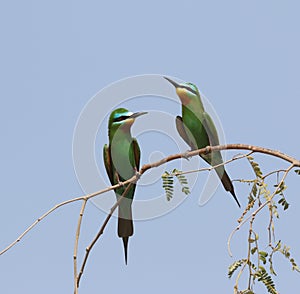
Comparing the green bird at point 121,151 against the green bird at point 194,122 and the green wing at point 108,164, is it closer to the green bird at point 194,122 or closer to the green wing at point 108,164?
the green wing at point 108,164

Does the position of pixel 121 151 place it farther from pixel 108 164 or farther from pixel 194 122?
pixel 194 122

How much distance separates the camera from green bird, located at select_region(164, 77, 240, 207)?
12.4 feet

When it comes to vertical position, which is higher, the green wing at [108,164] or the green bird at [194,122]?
the green bird at [194,122]

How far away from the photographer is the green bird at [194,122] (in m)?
3.77

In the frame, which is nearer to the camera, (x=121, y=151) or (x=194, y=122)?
(x=121, y=151)

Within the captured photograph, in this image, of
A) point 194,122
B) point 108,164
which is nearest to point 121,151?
point 108,164

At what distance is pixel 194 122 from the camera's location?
3969mm

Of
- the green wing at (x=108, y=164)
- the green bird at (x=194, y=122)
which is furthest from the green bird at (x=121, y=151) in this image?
the green bird at (x=194, y=122)

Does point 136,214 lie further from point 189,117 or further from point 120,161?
point 189,117

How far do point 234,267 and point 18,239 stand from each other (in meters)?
0.62

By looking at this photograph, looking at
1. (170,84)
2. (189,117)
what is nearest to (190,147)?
(189,117)

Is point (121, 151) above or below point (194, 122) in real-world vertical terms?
below

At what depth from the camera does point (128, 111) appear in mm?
3779

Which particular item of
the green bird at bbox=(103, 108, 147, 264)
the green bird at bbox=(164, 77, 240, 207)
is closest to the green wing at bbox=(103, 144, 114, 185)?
the green bird at bbox=(103, 108, 147, 264)
